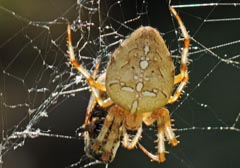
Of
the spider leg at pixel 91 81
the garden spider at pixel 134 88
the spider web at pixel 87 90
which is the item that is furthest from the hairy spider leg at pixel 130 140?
the spider web at pixel 87 90

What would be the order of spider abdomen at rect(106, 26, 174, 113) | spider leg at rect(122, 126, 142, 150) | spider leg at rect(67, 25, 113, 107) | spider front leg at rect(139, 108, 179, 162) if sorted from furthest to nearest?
spider leg at rect(122, 126, 142, 150), spider front leg at rect(139, 108, 179, 162), spider leg at rect(67, 25, 113, 107), spider abdomen at rect(106, 26, 174, 113)

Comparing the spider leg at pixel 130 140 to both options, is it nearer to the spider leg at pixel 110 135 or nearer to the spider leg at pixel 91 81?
the spider leg at pixel 110 135

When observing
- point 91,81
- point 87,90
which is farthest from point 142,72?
point 87,90

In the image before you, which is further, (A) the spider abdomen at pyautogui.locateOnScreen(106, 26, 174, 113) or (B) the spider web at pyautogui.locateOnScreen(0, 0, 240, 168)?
(B) the spider web at pyautogui.locateOnScreen(0, 0, 240, 168)

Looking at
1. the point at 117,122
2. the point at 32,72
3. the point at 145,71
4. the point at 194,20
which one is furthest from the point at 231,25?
the point at 145,71

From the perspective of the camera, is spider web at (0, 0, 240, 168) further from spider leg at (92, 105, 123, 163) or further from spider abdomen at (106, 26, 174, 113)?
spider abdomen at (106, 26, 174, 113)

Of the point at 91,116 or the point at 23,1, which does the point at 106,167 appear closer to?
the point at 23,1

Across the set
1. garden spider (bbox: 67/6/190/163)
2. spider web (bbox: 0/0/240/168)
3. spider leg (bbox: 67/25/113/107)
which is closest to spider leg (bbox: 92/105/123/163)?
garden spider (bbox: 67/6/190/163)
